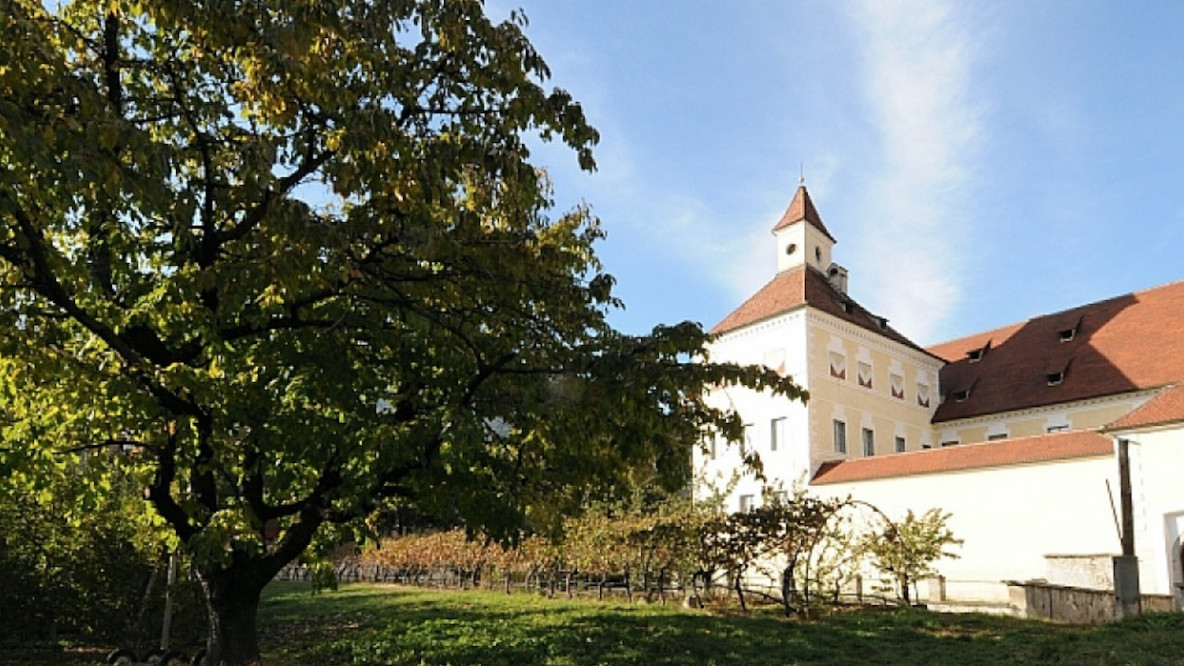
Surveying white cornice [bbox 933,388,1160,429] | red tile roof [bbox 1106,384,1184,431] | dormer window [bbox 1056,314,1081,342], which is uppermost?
dormer window [bbox 1056,314,1081,342]

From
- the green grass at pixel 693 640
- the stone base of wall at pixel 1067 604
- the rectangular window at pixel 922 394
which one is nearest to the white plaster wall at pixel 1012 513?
the stone base of wall at pixel 1067 604

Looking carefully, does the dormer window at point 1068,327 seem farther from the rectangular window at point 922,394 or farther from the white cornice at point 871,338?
the rectangular window at point 922,394

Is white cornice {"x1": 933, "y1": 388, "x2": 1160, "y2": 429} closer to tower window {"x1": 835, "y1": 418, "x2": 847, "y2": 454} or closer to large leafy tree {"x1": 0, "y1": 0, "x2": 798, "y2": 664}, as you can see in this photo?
tower window {"x1": 835, "y1": 418, "x2": 847, "y2": 454}

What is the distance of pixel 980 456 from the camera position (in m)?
27.0

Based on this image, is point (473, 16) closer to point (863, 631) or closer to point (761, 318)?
point (863, 631)

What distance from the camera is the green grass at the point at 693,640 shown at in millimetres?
10977

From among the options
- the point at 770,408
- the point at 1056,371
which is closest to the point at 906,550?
the point at 770,408

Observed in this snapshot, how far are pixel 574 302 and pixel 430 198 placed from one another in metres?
1.94

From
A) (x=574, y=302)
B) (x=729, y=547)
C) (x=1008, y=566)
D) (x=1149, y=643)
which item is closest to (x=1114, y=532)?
(x=1008, y=566)

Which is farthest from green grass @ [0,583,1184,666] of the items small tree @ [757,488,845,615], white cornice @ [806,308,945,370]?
white cornice @ [806,308,945,370]

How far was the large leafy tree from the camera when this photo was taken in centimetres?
710

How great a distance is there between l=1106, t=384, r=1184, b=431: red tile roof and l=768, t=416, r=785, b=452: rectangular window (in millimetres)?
15849

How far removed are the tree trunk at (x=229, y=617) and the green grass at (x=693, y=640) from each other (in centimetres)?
176

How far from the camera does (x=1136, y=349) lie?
35156mm
